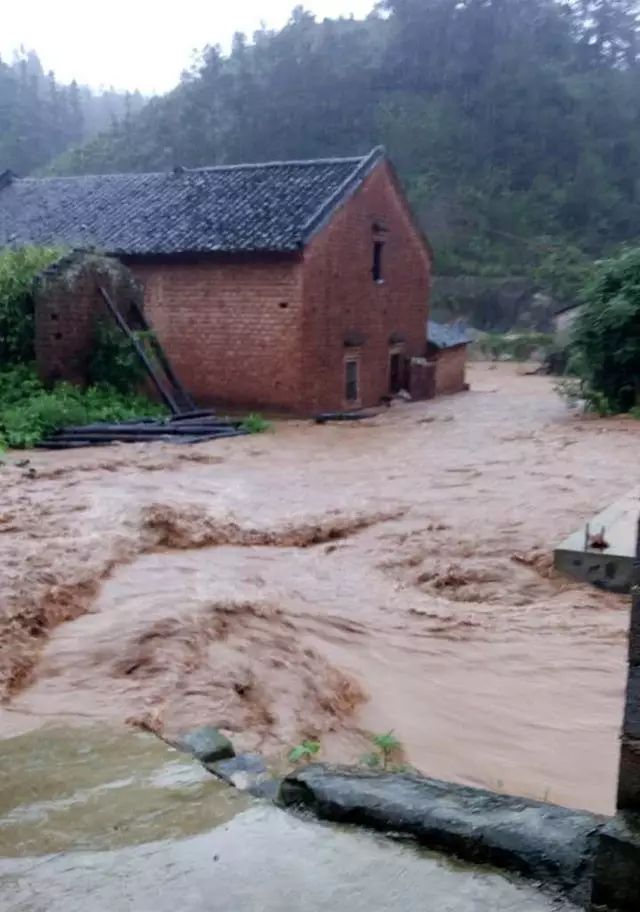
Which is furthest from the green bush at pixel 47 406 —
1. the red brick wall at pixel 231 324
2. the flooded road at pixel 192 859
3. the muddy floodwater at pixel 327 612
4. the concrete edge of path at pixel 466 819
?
the concrete edge of path at pixel 466 819

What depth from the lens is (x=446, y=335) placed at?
89.5ft

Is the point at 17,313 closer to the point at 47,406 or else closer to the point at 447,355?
the point at 47,406

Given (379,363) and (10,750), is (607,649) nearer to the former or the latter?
(10,750)

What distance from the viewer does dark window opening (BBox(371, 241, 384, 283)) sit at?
23.2m

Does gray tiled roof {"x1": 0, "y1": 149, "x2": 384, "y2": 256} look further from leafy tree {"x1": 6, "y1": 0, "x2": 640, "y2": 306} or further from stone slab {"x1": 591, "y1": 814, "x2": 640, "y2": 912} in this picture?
leafy tree {"x1": 6, "y1": 0, "x2": 640, "y2": 306}

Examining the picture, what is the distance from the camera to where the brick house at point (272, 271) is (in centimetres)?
2036

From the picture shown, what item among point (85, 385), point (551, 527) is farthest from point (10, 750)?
point (85, 385)

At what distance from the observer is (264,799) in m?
3.37

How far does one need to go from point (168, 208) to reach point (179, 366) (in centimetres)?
442

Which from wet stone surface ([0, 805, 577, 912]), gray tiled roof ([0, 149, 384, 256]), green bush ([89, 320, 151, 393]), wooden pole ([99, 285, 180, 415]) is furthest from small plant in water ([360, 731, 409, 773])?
gray tiled roof ([0, 149, 384, 256])

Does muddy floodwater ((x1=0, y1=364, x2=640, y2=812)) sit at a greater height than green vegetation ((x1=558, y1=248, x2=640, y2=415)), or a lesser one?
lesser

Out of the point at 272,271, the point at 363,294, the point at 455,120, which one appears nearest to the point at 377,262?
the point at 363,294

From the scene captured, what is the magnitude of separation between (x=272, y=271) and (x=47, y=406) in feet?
20.9

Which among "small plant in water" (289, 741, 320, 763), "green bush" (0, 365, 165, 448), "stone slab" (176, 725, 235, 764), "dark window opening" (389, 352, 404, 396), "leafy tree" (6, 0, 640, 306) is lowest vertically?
"small plant in water" (289, 741, 320, 763)
